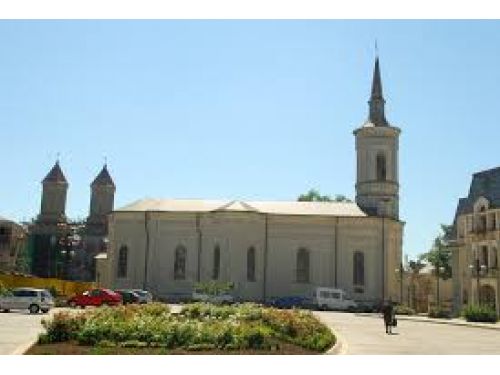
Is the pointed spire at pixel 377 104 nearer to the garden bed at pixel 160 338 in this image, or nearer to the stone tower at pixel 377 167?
the stone tower at pixel 377 167

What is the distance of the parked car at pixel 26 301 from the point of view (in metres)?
37.4

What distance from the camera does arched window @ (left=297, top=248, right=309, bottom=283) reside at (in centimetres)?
6059

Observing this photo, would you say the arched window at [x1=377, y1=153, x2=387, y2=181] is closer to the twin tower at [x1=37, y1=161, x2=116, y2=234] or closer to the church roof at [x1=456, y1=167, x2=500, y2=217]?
the church roof at [x1=456, y1=167, x2=500, y2=217]

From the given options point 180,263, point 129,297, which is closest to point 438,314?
point 129,297

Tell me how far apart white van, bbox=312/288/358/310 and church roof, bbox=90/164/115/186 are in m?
38.8

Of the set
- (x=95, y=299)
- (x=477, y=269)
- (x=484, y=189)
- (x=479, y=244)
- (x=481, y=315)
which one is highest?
(x=484, y=189)

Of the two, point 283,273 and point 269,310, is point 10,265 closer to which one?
point 283,273

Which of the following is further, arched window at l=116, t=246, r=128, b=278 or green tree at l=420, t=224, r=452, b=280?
green tree at l=420, t=224, r=452, b=280

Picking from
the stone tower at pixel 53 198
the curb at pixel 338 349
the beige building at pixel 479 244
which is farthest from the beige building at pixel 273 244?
the curb at pixel 338 349

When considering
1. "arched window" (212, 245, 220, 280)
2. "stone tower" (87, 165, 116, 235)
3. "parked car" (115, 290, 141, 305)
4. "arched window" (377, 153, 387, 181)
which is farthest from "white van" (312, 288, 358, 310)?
"stone tower" (87, 165, 116, 235)

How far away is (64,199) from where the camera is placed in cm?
8531

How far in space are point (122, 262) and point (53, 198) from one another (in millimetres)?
26608

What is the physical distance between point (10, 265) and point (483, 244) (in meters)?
59.5

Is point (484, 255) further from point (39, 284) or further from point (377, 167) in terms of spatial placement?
point (39, 284)
